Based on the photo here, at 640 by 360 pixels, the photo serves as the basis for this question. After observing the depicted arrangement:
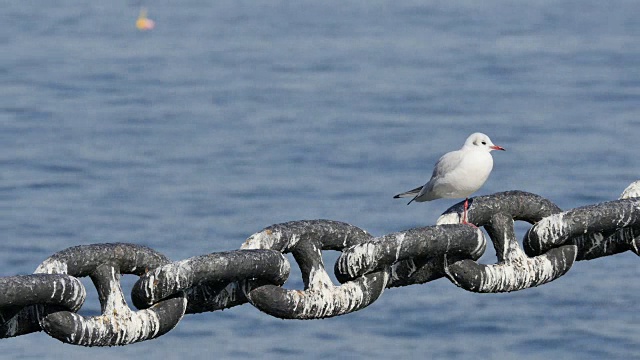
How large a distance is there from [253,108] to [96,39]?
799 cm

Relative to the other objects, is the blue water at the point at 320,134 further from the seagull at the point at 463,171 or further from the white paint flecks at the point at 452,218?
the white paint flecks at the point at 452,218

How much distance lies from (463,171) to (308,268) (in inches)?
83.8

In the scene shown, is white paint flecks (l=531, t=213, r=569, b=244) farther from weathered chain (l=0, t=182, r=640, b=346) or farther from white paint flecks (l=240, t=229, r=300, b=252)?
white paint flecks (l=240, t=229, r=300, b=252)

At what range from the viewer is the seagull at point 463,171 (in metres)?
6.93

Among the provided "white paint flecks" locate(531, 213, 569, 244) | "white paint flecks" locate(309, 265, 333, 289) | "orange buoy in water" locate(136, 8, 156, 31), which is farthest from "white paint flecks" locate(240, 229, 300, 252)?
"orange buoy in water" locate(136, 8, 156, 31)

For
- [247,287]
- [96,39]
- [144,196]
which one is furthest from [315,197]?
[247,287]

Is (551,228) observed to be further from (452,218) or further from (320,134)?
(320,134)

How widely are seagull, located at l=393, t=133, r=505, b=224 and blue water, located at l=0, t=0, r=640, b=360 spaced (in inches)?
366

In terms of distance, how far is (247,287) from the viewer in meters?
4.87

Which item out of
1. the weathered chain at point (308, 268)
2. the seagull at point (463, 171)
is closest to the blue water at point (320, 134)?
the seagull at point (463, 171)

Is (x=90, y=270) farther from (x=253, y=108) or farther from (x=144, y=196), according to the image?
(x=253, y=108)

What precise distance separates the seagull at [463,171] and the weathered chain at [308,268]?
1436 millimetres

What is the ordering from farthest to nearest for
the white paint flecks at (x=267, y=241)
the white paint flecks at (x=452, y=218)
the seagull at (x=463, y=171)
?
the seagull at (x=463, y=171) → the white paint flecks at (x=452, y=218) → the white paint flecks at (x=267, y=241)

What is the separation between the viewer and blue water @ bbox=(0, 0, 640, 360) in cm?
1834
